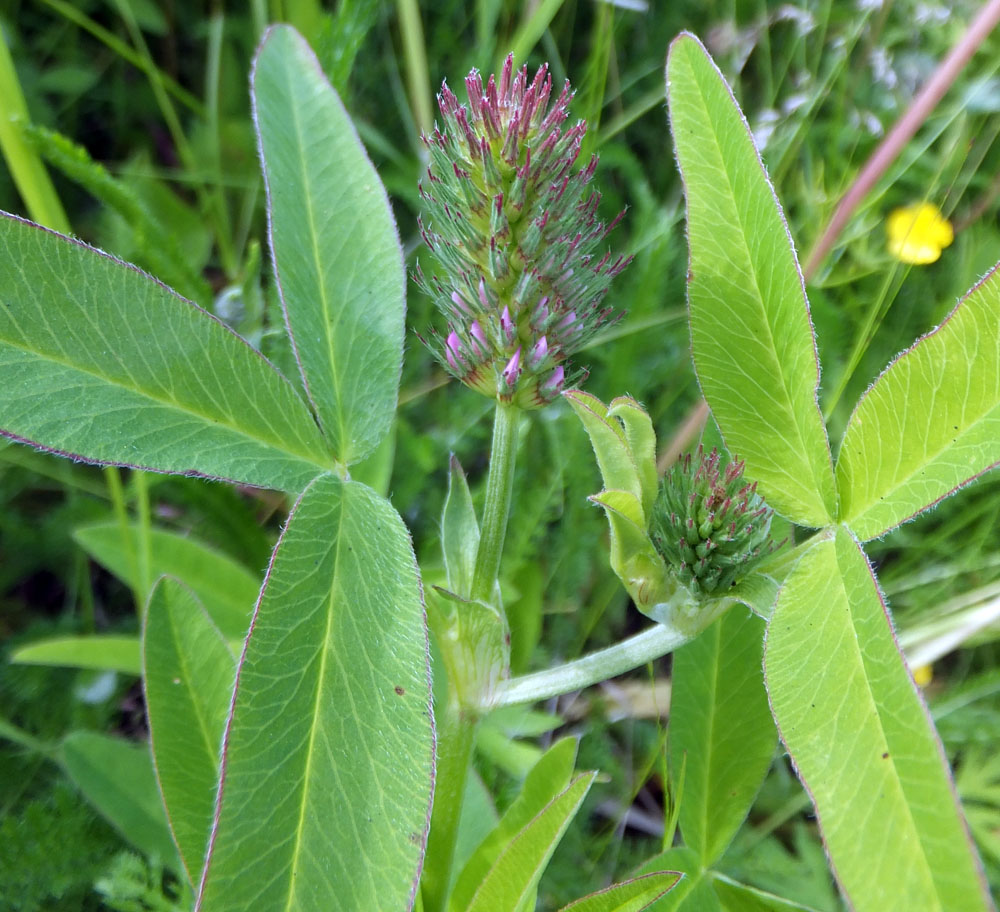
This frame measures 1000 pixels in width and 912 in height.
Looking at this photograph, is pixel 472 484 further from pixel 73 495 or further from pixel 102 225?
pixel 102 225

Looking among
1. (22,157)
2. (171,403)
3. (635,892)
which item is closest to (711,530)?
(635,892)

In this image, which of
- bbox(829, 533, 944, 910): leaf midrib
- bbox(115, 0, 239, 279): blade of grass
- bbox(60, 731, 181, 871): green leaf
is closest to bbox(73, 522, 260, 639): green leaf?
bbox(60, 731, 181, 871): green leaf

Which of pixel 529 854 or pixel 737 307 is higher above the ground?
pixel 737 307

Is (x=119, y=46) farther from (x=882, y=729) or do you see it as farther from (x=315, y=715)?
(x=882, y=729)

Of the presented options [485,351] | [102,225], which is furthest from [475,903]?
[102,225]

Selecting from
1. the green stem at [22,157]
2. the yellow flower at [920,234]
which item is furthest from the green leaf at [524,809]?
the yellow flower at [920,234]
